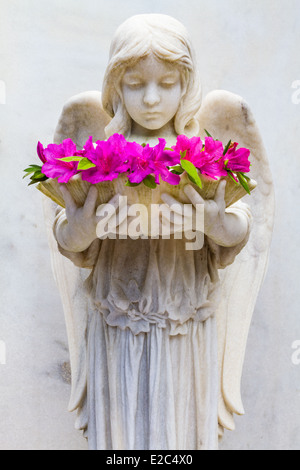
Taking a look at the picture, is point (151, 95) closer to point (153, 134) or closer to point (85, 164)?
point (153, 134)

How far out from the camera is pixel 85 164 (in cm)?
182

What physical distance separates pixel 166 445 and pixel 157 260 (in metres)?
0.44

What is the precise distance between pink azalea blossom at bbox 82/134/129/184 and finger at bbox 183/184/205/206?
142 mm

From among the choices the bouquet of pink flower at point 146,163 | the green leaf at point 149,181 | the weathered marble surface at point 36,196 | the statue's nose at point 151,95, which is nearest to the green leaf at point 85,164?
the bouquet of pink flower at point 146,163

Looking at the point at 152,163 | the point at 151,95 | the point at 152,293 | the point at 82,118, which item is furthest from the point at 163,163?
the point at 82,118

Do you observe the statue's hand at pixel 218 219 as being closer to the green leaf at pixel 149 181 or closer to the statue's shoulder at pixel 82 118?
the green leaf at pixel 149 181

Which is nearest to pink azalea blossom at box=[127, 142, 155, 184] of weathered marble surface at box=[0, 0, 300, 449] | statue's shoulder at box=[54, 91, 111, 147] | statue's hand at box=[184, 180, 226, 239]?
statue's hand at box=[184, 180, 226, 239]

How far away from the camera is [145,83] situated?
2002 millimetres

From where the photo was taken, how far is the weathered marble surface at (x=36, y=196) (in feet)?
8.68

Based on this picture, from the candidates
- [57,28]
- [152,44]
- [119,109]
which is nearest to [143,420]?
[119,109]

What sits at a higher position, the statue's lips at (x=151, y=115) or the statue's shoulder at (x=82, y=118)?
the statue's shoulder at (x=82, y=118)

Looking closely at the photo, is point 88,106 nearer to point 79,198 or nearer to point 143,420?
point 79,198

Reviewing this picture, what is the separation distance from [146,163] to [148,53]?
306 millimetres

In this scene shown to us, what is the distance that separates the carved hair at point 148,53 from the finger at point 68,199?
0.94 ft
